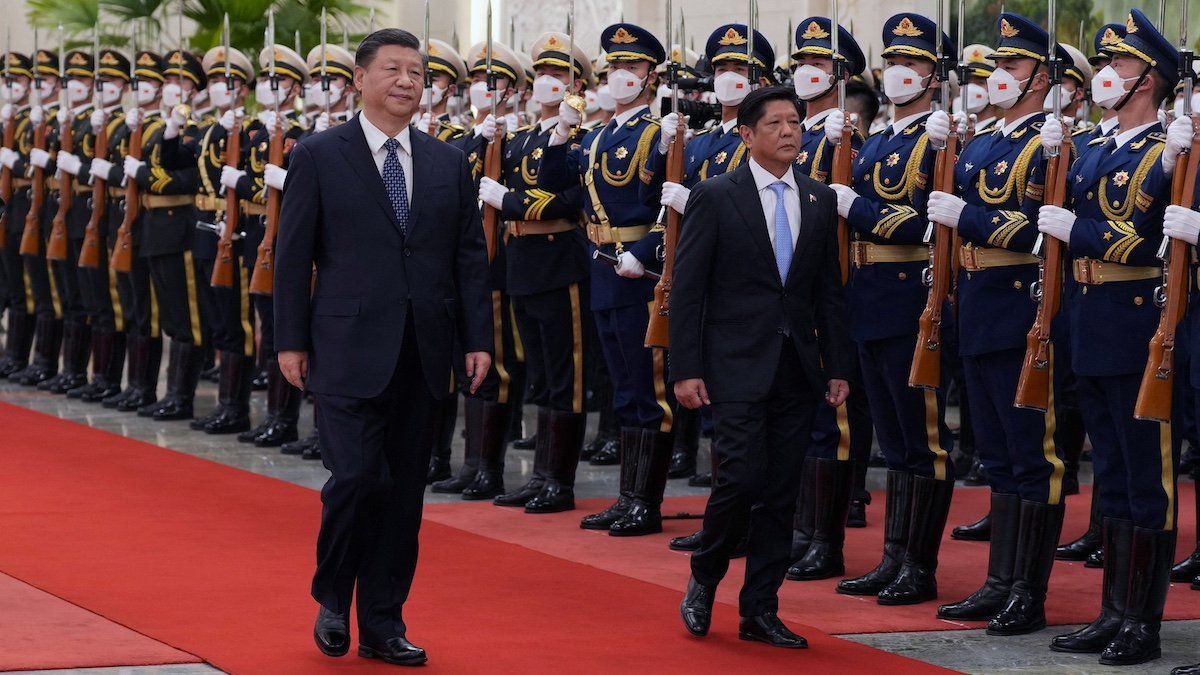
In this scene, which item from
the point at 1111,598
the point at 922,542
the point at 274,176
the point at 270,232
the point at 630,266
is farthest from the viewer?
the point at 270,232

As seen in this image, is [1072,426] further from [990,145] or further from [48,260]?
[48,260]

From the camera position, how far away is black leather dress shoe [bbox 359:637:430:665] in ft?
16.1

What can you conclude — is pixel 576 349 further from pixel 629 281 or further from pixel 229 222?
pixel 229 222

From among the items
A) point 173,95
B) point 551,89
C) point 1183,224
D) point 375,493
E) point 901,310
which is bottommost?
point 375,493

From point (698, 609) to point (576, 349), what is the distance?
2435 mm

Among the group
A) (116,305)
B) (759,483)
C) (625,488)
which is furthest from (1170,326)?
(116,305)

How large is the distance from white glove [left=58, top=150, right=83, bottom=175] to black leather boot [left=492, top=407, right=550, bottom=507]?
4.37 meters

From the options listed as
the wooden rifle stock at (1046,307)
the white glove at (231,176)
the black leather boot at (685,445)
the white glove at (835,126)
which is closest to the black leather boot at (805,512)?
the white glove at (835,126)

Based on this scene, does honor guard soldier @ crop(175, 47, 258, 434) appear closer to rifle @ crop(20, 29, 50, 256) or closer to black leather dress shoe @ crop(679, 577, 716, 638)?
rifle @ crop(20, 29, 50, 256)

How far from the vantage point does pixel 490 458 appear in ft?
26.3

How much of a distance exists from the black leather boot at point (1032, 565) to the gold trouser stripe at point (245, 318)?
510cm

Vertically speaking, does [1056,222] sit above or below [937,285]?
above

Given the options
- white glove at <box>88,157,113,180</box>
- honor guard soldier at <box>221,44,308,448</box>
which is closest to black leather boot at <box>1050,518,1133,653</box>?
honor guard soldier at <box>221,44,308,448</box>

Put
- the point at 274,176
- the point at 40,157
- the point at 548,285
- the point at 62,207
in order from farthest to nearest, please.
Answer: the point at 40,157, the point at 62,207, the point at 274,176, the point at 548,285
